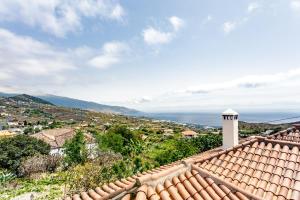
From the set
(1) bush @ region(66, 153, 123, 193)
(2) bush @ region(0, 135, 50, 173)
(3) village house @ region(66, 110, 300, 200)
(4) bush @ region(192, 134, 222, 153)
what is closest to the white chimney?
(3) village house @ region(66, 110, 300, 200)

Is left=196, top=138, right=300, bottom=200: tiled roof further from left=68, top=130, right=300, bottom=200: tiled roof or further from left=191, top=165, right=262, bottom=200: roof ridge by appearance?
left=191, top=165, right=262, bottom=200: roof ridge

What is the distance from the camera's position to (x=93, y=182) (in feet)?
82.7

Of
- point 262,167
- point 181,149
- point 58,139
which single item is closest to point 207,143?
point 181,149

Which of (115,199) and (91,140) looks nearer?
(115,199)

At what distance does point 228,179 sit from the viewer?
6.53 meters

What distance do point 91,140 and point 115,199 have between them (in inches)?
2454

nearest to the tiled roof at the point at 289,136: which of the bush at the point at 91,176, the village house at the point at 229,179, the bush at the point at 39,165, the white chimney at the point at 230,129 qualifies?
the white chimney at the point at 230,129

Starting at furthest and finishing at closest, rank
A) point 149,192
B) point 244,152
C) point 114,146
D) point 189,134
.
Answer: point 189,134, point 114,146, point 244,152, point 149,192

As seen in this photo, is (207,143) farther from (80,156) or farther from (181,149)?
(80,156)

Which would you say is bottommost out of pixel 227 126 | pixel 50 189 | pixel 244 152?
pixel 50 189

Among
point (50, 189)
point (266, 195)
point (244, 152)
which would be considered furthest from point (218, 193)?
point (50, 189)

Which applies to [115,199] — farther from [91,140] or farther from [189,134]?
[189,134]

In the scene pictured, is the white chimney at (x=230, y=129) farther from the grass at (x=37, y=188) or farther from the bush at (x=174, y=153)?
the bush at (x=174, y=153)

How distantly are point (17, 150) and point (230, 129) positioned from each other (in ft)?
144
